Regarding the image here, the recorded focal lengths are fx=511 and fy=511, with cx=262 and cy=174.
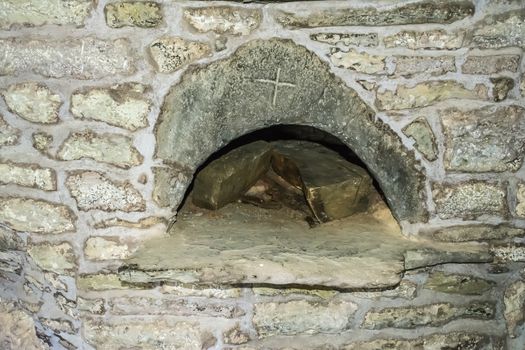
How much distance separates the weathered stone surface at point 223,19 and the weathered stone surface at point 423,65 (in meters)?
0.54

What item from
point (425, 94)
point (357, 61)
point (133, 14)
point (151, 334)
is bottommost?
point (151, 334)

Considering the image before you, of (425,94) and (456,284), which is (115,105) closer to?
(425,94)

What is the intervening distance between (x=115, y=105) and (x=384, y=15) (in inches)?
40.2

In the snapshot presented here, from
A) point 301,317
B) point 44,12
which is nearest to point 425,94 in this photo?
point 301,317

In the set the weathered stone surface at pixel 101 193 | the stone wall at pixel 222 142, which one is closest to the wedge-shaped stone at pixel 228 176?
the stone wall at pixel 222 142

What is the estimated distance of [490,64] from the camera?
189cm

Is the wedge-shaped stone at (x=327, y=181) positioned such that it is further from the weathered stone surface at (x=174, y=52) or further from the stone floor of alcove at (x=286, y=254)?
the weathered stone surface at (x=174, y=52)

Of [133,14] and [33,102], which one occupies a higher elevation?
[133,14]

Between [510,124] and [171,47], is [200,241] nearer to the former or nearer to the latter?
[171,47]

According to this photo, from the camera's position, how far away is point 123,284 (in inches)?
81.4

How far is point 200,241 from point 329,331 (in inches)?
26.1

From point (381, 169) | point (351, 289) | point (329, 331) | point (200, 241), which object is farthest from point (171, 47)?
point (329, 331)

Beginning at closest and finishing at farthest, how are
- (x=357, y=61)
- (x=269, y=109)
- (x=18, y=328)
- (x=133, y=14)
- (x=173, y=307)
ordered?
(x=133, y=14) < (x=357, y=61) < (x=269, y=109) < (x=173, y=307) < (x=18, y=328)

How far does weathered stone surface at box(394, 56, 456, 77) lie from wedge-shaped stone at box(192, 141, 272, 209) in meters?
0.83
